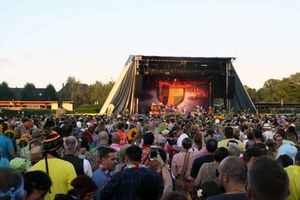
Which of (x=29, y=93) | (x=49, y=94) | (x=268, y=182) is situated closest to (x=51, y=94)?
(x=49, y=94)

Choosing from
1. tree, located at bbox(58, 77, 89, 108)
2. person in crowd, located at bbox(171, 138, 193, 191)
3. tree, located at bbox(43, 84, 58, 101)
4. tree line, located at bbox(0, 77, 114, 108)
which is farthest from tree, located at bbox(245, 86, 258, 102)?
person in crowd, located at bbox(171, 138, 193, 191)

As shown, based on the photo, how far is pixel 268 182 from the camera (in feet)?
8.20

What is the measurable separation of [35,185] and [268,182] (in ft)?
5.84

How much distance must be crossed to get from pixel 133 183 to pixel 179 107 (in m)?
35.9

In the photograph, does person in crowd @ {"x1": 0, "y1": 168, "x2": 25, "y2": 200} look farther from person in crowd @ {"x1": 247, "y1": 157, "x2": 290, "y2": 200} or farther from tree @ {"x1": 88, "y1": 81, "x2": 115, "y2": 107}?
tree @ {"x1": 88, "y1": 81, "x2": 115, "y2": 107}

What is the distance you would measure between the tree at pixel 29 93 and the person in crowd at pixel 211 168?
229 feet

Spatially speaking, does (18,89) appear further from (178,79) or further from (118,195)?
(118,195)

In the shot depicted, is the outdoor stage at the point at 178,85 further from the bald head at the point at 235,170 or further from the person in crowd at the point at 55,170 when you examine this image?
the bald head at the point at 235,170

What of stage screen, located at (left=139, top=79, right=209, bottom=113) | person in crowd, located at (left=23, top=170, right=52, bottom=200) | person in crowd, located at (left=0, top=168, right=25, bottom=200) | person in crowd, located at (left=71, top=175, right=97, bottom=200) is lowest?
person in crowd, located at (left=71, top=175, right=97, bottom=200)

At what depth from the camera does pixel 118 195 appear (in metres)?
3.94

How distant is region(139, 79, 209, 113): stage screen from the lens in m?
38.8

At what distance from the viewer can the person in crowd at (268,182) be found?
98.1 inches

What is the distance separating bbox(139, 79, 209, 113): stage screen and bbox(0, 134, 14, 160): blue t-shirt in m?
29.9

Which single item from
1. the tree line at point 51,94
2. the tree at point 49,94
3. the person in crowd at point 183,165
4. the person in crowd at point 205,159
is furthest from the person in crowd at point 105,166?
the tree at point 49,94
